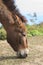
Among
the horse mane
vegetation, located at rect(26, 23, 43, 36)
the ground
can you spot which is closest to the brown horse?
the horse mane

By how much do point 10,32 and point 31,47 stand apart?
4.92ft

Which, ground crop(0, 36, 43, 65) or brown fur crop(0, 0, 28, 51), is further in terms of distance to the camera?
brown fur crop(0, 0, 28, 51)

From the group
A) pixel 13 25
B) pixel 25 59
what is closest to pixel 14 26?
pixel 13 25

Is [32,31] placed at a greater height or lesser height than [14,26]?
lesser

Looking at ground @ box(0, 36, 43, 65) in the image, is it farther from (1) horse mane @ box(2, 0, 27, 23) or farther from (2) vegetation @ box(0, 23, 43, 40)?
(2) vegetation @ box(0, 23, 43, 40)

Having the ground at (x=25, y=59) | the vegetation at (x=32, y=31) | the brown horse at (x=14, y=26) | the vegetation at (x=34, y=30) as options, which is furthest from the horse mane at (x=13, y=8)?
the vegetation at (x=34, y=30)

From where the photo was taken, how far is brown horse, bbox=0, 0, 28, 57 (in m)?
7.11

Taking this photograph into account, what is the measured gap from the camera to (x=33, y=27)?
42.5 feet

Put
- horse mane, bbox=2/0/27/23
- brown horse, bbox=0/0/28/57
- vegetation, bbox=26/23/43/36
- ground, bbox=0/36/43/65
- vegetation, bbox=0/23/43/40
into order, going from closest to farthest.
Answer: ground, bbox=0/36/43/65
brown horse, bbox=0/0/28/57
horse mane, bbox=2/0/27/23
vegetation, bbox=0/23/43/40
vegetation, bbox=26/23/43/36

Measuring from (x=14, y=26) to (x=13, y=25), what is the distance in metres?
0.03

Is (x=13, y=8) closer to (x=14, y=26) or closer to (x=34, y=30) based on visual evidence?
(x=14, y=26)

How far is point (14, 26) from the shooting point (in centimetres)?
721

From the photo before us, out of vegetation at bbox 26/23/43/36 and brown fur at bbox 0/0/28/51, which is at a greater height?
brown fur at bbox 0/0/28/51

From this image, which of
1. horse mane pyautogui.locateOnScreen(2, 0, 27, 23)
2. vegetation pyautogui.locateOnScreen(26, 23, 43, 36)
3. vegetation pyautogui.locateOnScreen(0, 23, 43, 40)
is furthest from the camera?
vegetation pyautogui.locateOnScreen(26, 23, 43, 36)
